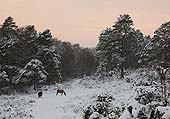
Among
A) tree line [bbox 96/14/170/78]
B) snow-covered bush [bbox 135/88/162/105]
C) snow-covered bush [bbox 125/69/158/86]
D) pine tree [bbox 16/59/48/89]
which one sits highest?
tree line [bbox 96/14/170/78]

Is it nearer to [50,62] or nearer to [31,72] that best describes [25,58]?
[50,62]

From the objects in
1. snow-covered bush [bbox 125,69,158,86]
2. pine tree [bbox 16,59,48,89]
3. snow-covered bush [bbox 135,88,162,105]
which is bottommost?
snow-covered bush [bbox 135,88,162,105]

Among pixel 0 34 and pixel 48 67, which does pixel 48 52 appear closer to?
pixel 48 67

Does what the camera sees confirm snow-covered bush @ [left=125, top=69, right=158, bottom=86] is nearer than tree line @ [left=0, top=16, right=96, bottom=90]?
Yes

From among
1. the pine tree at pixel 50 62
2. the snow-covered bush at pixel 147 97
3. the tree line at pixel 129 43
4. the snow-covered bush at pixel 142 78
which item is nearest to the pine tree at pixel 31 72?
the pine tree at pixel 50 62

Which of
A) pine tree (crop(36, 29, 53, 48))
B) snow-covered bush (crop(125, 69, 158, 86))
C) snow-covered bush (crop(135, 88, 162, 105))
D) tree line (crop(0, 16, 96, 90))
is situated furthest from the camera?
pine tree (crop(36, 29, 53, 48))

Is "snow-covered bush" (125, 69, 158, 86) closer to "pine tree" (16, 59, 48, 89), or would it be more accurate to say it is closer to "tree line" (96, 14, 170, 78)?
"tree line" (96, 14, 170, 78)

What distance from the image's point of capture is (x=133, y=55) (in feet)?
224

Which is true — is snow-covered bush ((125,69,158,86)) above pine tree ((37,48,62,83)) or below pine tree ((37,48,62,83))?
below

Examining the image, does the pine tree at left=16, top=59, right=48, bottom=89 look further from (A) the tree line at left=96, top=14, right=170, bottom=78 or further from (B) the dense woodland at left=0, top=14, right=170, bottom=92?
(A) the tree line at left=96, top=14, right=170, bottom=78

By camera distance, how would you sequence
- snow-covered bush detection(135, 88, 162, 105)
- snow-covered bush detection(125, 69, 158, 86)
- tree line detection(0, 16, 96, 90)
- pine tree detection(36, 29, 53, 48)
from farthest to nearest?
pine tree detection(36, 29, 53, 48), tree line detection(0, 16, 96, 90), snow-covered bush detection(125, 69, 158, 86), snow-covered bush detection(135, 88, 162, 105)

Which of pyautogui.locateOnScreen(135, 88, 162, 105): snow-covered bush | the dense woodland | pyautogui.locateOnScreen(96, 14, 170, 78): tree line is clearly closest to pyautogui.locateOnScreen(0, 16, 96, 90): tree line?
the dense woodland

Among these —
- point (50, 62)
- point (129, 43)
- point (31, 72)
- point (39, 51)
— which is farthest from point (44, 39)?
point (129, 43)

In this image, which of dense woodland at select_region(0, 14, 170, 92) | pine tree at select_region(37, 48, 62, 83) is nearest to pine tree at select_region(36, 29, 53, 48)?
dense woodland at select_region(0, 14, 170, 92)
